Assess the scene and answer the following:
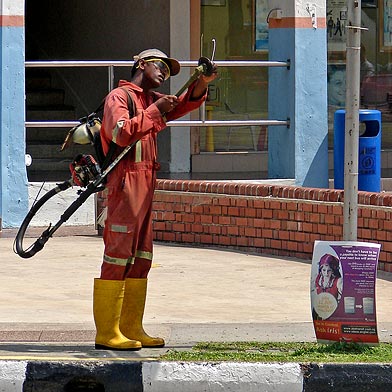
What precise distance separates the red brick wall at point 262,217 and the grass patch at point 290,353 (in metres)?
2.88

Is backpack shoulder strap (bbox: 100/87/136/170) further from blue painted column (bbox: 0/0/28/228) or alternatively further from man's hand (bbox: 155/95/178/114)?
blue painted column (bbox: 0/0/28/228)

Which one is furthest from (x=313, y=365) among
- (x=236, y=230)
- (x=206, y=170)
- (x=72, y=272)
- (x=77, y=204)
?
(x=206, y=170)

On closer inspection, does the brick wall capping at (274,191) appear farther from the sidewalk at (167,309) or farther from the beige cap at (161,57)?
the beige cap at (161,57)

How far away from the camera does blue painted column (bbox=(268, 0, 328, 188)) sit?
13297mm

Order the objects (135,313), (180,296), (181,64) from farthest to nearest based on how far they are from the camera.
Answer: (181,64) < (180,296) < (135,313)

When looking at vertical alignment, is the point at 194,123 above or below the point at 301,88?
below

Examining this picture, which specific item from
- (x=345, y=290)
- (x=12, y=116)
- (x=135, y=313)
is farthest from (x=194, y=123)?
(x=345, y=290)

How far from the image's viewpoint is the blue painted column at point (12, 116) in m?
12.4

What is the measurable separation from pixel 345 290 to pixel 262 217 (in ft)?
13.5

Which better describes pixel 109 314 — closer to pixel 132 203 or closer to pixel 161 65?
pixel 132 203

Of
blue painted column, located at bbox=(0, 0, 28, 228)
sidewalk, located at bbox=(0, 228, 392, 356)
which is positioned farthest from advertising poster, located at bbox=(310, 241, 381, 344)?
blue painted column, located at bbox=(0, 0, 28, 228)

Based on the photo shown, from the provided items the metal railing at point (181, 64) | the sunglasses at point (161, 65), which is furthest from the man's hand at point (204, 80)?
the metal railing at point (181, 64)

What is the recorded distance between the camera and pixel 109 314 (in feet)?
24.1

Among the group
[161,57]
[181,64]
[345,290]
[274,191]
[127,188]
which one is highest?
[181,64]
